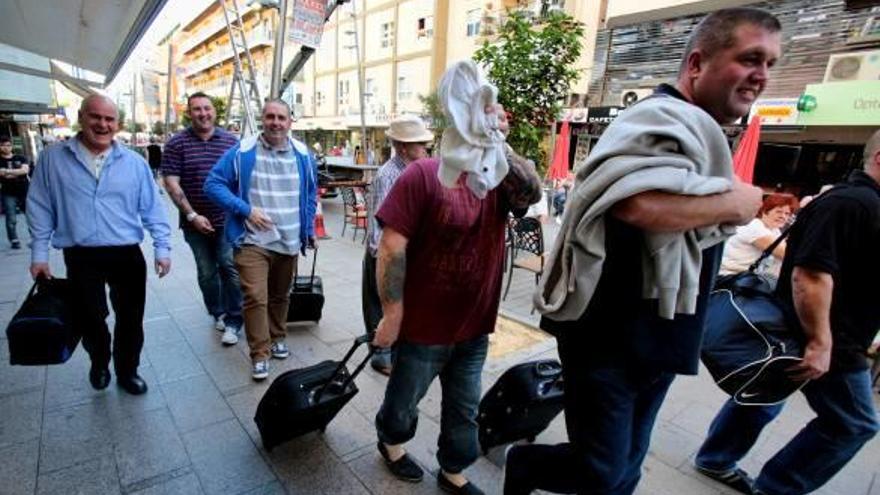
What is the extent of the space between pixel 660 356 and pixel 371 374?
2.38m

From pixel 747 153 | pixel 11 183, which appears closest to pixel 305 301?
pixel 11 183

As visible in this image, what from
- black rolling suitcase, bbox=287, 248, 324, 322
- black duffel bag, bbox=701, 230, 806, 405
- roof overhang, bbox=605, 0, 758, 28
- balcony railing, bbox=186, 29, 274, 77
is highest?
balcony railing, bbox=186, 29, 274, 77

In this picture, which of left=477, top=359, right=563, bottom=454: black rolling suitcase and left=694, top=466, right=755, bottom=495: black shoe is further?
left=694, top=466, right=755, bottom=495: black shoe

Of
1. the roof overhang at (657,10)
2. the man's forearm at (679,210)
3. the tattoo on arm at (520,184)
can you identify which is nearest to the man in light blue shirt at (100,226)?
the tattoo on arm at (520,184)

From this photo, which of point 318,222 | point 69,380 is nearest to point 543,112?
point 69,380

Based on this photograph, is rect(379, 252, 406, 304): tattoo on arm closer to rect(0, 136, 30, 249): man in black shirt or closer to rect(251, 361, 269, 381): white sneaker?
rect(251, 361, 269, 381): white sneaker

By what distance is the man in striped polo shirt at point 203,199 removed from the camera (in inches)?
143

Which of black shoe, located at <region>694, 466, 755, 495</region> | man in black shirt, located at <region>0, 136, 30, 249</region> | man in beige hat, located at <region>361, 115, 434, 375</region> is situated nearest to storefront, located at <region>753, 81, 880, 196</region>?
black shoe, located at <region>694, 466, 755, 495</region>

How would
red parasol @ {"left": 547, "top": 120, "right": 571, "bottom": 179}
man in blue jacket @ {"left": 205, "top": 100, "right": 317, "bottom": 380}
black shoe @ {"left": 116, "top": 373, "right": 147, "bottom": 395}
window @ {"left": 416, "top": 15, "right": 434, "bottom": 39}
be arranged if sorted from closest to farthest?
black shoe @ {"left": 116, "top": 373, "right": 147, "bottom": 395}
man in blue jacket @ {"left": 205, "top": 100, "right": 317, "bottom": 380}
red parasol @ {"left": 547, "top": 120, "right": 571, "bottom": 179}
window @ {"left": 416, "top": 15, "right": 434, "bottom": 39}

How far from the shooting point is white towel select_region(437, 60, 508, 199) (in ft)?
5.01

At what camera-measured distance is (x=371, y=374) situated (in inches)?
130

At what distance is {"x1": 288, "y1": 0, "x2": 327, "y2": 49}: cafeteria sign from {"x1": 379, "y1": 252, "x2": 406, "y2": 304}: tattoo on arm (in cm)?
455

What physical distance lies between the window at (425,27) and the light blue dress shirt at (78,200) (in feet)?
79.4

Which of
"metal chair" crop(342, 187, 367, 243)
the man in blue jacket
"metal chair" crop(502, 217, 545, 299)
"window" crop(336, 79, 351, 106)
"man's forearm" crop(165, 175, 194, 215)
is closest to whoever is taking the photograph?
the man in blue jacket
